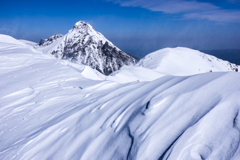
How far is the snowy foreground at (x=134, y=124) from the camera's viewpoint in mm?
1657

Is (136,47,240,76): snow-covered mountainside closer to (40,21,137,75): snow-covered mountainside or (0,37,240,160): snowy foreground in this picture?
(0,37,240,160): snowy foreground

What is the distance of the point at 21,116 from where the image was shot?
3.43 metres

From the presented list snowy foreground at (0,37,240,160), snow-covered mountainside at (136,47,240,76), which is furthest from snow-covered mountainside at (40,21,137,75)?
snowy foreground at (0,37,240,160)

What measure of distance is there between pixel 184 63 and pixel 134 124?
14901 millimetres

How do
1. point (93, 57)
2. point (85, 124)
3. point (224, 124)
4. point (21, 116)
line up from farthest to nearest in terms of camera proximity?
point (93, 57), point (21, 116), point (85, 124), point (224, 124)

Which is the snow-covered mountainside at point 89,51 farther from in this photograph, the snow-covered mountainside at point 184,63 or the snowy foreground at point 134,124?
the snowy foreground at point 134,124

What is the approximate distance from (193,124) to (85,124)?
180cm

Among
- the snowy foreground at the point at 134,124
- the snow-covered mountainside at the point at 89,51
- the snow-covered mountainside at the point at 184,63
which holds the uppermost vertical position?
the snowy foreground at the point at 134,124

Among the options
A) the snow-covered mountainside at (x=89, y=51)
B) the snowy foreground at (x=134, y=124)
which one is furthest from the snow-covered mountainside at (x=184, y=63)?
the snow-covered mountainside at (x=89, y=51)

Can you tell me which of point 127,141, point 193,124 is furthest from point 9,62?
point 193,124

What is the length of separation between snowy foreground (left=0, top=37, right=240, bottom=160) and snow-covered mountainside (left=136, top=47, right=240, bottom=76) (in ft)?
35.8

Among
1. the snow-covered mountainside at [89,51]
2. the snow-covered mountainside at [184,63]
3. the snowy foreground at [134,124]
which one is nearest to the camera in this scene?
the snowy foreground at [134,124]

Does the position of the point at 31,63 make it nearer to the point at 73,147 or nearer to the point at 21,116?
the point at 21,116

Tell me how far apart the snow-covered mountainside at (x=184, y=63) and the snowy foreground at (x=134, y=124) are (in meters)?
10.9
